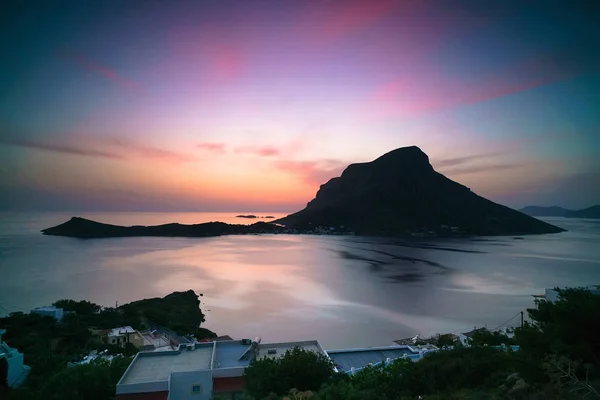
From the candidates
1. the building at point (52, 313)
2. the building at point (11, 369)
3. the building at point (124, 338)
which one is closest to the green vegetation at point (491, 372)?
the building at point (11, 369)

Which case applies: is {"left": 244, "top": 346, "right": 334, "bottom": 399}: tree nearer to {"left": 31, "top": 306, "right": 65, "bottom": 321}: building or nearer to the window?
the window

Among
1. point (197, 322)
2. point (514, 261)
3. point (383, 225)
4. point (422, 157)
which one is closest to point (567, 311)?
point (197, 322)

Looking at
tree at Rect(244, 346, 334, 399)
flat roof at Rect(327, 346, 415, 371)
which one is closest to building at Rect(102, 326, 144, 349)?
flat roof at Rect(327, 346, 415, 371)

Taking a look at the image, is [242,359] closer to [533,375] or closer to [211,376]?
[211,376]

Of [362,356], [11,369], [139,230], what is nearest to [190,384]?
[362,356]

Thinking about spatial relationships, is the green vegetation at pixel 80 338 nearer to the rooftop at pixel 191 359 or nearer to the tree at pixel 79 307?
the tree at pixel 79 307

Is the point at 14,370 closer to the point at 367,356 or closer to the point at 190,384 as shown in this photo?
the point at 190,384
